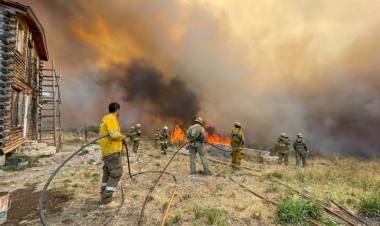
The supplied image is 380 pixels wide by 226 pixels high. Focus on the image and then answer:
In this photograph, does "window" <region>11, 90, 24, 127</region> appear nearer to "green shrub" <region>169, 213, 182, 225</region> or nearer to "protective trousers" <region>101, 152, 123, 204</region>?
"protective trousers" <region>101, 152, 123, 204</region>

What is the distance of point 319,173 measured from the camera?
1191 centimetres

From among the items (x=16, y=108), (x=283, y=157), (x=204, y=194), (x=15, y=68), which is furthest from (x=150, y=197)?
(x=283, y=157)

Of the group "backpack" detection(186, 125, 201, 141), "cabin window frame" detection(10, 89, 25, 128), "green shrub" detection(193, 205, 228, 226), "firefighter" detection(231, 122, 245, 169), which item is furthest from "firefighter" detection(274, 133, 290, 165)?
"cabin window frame" detection(10, 89, 25, 128)

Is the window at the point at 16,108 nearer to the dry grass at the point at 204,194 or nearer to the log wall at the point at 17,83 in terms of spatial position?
the log wall at the point at 17,83

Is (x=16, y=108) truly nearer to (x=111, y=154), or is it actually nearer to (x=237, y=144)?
(x=111, y=154)

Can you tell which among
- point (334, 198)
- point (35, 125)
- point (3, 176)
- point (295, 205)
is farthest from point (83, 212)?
point (35, 125)

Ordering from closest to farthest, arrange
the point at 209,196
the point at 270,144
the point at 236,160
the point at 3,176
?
the point at 209,196, the point at 3,176, the point at 236,160, the point at 270,144

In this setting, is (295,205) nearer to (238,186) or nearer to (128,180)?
(238,186)

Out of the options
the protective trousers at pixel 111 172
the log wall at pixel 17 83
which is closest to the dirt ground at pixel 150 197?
the protective trousers at pixel 111 172

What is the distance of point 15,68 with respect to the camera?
13.0 metres

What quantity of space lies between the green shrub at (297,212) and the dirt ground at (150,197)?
26 cm

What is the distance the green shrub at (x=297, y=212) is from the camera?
6.25m

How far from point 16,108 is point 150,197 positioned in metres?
10.2

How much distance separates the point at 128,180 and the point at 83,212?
3089 millimetres
